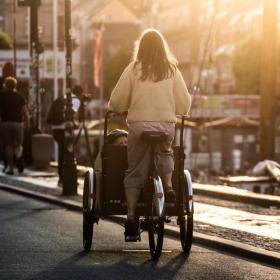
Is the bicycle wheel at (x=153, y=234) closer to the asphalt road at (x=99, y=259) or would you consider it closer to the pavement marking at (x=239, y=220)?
the asphalt road at (x=99, y=259)

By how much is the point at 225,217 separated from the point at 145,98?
14.3 ft

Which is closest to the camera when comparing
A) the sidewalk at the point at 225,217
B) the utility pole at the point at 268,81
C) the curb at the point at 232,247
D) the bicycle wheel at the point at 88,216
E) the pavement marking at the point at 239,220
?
the curb at the point at 232,247

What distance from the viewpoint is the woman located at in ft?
28.6

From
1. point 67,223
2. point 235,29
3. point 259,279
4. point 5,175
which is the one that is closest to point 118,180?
point 259,279

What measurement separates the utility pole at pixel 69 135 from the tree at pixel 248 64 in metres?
64.3

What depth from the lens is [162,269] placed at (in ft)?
26.0

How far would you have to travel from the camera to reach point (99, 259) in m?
8.54

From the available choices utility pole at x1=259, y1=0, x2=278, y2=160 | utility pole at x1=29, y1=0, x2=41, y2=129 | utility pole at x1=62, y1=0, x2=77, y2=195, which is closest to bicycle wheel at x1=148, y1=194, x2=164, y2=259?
utility pole at x1=62, y1=0, x2=77, y2=195

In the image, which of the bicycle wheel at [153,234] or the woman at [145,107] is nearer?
the bicycle wheel at [153,234]

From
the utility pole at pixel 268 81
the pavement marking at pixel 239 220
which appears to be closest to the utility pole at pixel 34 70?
the utility pole at pixel 268 81

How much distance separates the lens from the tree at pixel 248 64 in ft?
267

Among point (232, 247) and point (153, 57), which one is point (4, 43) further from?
point (153, 57)

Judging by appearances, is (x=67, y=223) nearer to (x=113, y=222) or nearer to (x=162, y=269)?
(x=113, y=222)

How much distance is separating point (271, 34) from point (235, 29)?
85164 millimetres
